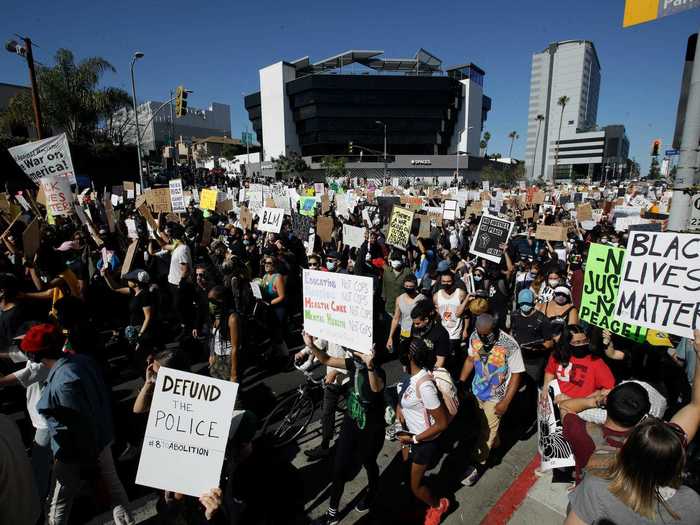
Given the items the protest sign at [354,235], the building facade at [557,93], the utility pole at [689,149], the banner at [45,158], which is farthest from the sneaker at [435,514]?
the building facade at [557,93]

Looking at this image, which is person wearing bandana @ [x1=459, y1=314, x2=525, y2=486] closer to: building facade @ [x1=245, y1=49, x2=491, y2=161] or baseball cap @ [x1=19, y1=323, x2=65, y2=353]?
baseball cap @ [x1=19, y1=323, x2=65, y2=353]

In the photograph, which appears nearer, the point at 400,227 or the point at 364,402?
the point at 364,402

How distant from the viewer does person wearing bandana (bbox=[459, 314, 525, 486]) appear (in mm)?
3832

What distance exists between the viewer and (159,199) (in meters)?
13.0

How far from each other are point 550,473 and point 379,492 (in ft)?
5.38

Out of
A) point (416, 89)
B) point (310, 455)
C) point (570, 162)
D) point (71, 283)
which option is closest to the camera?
point (310, 455)

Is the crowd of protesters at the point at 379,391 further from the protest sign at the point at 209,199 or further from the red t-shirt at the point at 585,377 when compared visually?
the protest sign at the point at 209,199

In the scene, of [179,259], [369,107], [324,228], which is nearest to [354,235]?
[324,228]

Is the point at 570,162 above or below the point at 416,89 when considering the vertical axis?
below

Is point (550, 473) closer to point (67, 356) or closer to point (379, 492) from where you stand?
point (379, 492)

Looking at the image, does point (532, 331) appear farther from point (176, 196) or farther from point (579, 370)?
point (176, 196)

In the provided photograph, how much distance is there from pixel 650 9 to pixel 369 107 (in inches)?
3380

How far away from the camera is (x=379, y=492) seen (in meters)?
3.79

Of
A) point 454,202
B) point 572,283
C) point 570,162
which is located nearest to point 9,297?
point 572,283
